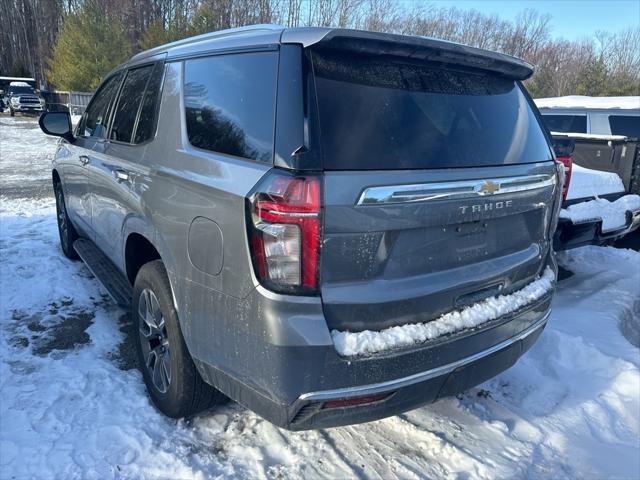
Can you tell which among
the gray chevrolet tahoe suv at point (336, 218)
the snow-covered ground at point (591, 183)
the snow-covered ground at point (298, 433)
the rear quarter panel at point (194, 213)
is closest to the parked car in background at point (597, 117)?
the snow-covered ground at point (591, 183)

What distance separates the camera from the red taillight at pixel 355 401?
203 cm

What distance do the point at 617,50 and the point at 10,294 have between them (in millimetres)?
43234

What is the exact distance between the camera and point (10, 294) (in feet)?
14.5

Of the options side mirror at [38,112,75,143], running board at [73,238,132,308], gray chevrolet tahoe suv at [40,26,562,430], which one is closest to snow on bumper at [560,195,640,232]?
gray chevrolet tahoe suv at [40,26,562,430]

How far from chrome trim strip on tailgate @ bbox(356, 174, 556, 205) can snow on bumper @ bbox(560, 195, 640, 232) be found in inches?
102

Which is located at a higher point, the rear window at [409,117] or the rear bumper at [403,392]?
the rear window at [409,117]

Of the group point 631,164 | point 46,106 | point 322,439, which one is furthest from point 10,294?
point 46,106

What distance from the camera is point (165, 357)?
9.29 feet

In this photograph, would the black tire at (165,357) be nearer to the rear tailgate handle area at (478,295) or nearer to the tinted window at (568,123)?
the rear tailgate handle area at (478,295)

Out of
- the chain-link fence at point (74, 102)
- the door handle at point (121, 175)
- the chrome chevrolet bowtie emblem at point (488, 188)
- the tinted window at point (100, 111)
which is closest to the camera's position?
the chrome chevrolet bowtie emblem at point (488, 188)

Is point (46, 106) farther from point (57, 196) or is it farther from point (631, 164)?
Answer: point (631, 164)

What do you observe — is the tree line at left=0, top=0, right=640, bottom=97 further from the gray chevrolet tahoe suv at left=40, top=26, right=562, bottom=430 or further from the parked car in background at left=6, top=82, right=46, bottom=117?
the gray chevrolet tahoe suv at left=40, top=26, right=562, bottom=430

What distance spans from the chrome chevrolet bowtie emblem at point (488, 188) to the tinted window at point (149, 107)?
1846 millimetres

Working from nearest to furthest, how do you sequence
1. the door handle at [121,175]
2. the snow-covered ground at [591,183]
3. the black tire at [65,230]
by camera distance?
the door handle at [121,175], the black tire at [65,230], the snow-covered ground at [591,183]
